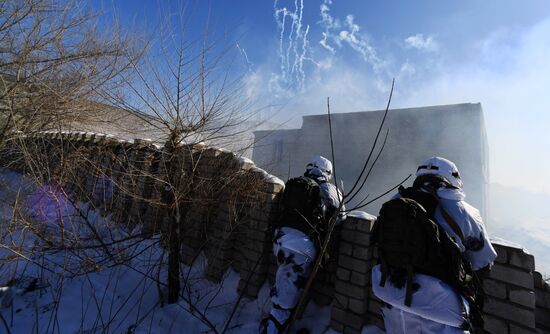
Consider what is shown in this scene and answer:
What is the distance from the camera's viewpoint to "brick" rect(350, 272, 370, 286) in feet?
8.13

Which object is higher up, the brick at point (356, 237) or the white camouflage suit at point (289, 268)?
the brick at point (356, 237)

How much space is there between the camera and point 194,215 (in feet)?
12.4

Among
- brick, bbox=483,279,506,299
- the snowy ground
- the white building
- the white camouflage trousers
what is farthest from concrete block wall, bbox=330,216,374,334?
the white building

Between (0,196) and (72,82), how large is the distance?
2637 mm

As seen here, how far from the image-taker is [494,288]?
79.7 inches

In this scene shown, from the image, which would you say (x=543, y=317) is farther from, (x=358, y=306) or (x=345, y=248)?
(x=345, y=248)

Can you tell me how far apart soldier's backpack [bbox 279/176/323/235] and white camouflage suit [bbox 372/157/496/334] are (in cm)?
73

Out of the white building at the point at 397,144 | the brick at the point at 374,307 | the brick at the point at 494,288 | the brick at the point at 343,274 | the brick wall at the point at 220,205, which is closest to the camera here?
the brick at the point at 494,288

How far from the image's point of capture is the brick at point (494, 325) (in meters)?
1.96

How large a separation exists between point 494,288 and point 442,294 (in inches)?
23.0

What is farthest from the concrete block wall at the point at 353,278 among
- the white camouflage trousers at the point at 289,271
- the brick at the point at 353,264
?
the white camouflage trousers at the point at 289,271

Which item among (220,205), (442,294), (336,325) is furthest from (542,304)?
(220,205)

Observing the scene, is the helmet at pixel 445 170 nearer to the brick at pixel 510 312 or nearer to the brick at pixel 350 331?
the brick at pixel 510 312

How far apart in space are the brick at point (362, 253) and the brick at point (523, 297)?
100 centimetres
